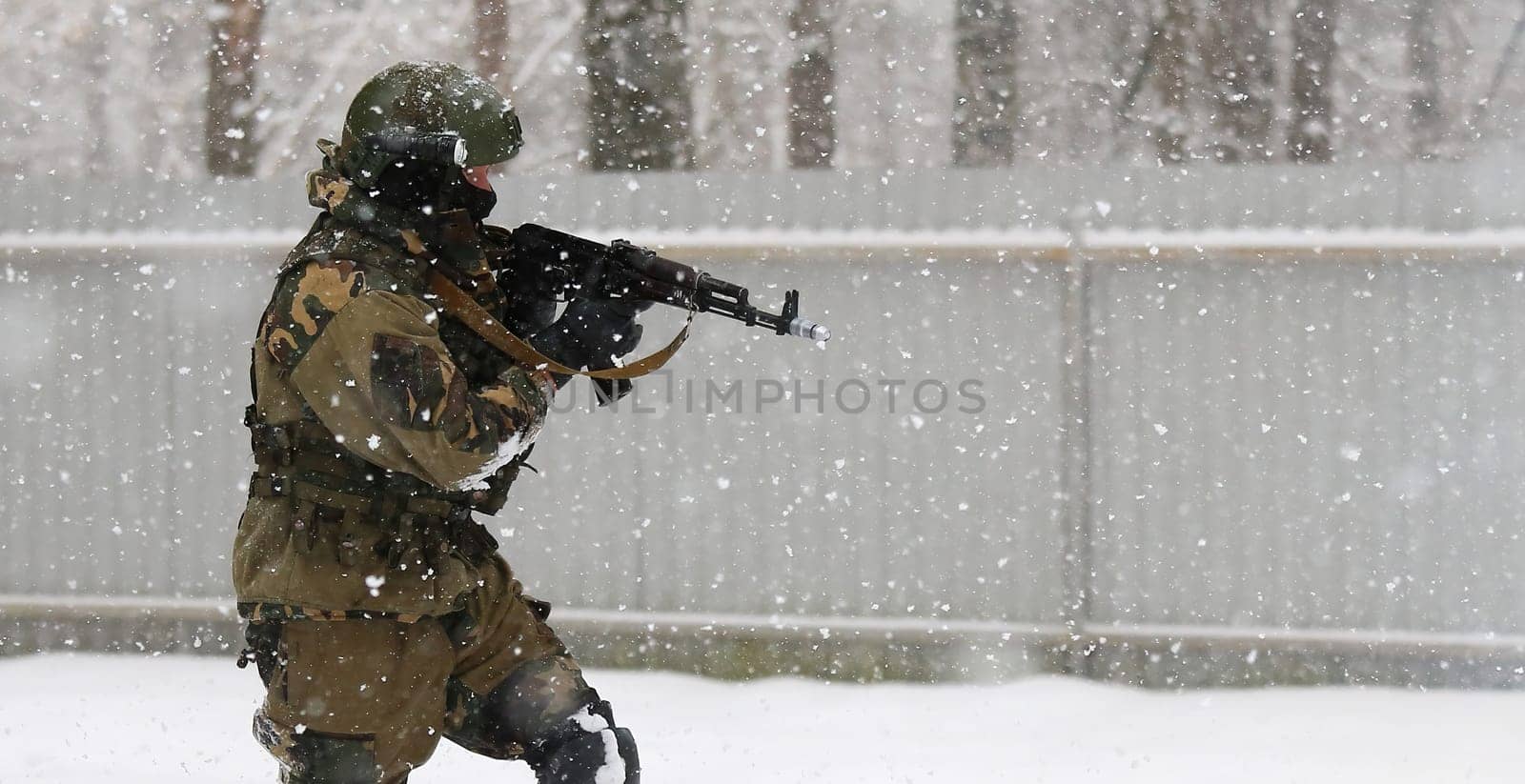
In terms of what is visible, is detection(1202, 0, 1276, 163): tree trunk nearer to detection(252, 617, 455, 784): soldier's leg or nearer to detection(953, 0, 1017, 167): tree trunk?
detection(953, 0, 1017, 167): tree trunk

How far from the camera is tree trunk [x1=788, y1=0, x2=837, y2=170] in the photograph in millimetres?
7160

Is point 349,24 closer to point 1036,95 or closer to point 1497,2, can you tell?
point 1036,95

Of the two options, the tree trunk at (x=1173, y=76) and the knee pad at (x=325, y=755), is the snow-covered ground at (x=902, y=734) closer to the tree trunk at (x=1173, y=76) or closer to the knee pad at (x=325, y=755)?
the knee pad at (x=325, y=755)

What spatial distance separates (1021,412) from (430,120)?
2.78m

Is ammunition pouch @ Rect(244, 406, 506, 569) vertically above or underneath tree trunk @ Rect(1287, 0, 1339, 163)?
underneath

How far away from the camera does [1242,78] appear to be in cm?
751

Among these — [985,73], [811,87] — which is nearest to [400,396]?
[811,87]

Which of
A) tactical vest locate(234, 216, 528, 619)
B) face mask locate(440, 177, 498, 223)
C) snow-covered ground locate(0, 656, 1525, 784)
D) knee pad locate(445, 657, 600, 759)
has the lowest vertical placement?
snow-covered ground locate(0, 656, 1525, 784)

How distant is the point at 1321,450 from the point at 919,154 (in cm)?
384

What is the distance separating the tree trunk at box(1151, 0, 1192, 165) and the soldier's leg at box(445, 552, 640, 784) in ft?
18.9

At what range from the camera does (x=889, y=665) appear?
474cm

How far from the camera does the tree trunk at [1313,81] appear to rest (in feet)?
25.1

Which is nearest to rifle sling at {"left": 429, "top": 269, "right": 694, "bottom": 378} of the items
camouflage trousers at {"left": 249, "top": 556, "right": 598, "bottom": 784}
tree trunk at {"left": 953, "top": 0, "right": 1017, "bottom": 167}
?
camouflage trousers at {"left": 249, "top": 556, "right": 598, "bottom": 784}

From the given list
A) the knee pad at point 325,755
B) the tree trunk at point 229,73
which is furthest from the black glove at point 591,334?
the tree trunk at point 229,73
